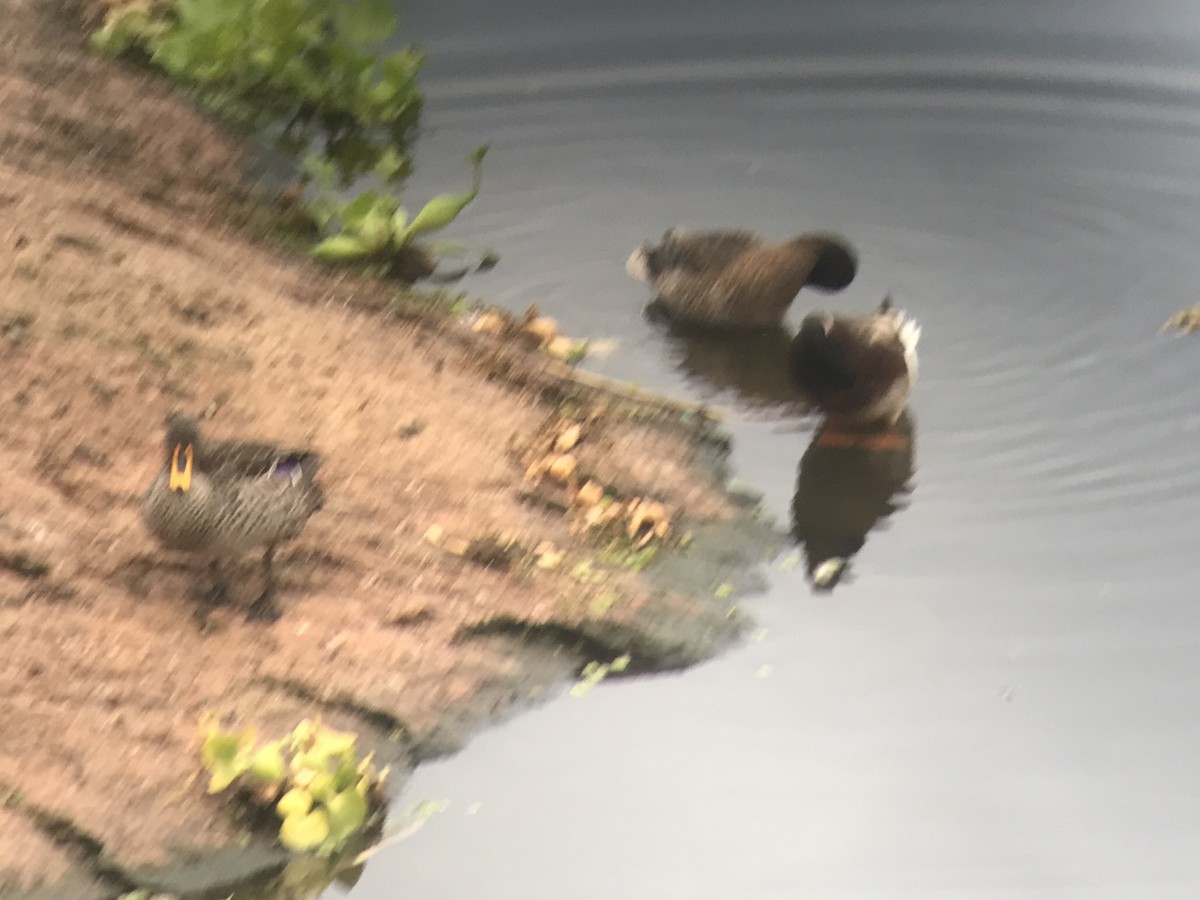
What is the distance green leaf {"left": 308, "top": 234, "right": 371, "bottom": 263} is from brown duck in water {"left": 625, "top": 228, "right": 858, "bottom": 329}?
2.42 ft

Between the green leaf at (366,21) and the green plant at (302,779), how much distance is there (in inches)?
103

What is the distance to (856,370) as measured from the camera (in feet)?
7.63

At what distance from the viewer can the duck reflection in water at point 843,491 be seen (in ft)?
7.04

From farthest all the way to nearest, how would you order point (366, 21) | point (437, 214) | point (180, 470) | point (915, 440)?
point (366, 21), point (437, 214), point (915, 440), point (180, 470)

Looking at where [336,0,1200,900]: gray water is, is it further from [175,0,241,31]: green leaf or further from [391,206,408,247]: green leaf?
[175,0,241,31]: green leaf

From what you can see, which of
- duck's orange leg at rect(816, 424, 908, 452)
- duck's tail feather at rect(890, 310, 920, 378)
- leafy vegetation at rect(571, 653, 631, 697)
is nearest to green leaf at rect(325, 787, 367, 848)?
leafy vegetation at rect(571, 653, 631, 697)

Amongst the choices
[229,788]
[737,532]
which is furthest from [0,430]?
[737,532]

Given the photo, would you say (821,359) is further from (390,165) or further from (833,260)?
(390,165)

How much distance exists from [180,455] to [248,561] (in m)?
0.29

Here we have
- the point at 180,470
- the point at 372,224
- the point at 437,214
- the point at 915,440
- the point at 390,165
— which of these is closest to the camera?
the point at 180,470

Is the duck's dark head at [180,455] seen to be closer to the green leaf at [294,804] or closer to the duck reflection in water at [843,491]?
the green leaf at [294,804]

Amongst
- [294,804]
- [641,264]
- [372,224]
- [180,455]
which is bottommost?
[294,804]

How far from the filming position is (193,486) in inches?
66.7

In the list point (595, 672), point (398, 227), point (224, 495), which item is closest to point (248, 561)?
point (224, 495)
